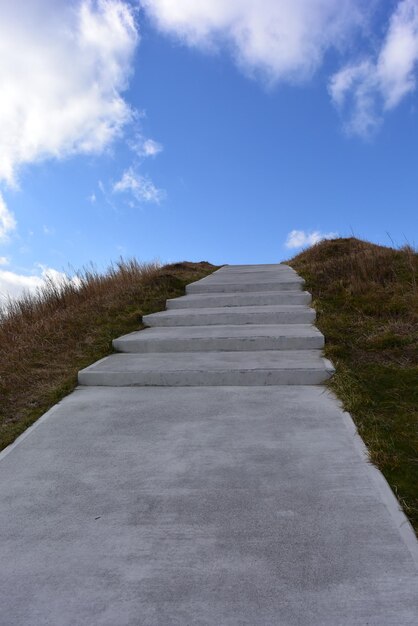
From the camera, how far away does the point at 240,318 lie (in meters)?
5.61

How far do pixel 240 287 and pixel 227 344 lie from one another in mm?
2658

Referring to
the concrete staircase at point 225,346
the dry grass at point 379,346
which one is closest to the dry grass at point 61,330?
the concrete staircase at point 225,346

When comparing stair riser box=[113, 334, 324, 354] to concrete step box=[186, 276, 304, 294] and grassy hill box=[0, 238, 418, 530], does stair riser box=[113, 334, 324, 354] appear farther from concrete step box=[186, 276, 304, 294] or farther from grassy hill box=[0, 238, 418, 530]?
concrete step box=[186, 276, 304, 294]

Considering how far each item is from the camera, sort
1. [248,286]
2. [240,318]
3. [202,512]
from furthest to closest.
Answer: [248,286]
[240,318]
[202,512]

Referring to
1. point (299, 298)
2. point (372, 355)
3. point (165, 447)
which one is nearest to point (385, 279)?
point (299, 298)

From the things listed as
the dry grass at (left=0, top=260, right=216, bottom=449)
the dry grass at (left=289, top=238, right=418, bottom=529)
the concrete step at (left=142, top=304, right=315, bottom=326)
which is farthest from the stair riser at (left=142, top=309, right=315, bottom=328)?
the dry grass at (left=0, top=260, right=216, bottom=449)

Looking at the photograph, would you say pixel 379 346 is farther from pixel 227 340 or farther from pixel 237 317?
pixel 237 317

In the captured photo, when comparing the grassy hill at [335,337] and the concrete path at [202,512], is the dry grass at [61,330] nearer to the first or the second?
the grassy hill at [335,337]

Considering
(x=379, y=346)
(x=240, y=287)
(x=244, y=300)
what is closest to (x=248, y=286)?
(x=240, y=287)

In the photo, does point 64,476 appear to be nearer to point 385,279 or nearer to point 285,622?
point 285,622

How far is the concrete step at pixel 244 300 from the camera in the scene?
249 inches

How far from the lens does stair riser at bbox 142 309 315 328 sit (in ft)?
18.2

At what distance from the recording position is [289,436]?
298 centimetres

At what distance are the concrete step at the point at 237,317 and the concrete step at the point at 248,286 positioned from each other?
1045mm
